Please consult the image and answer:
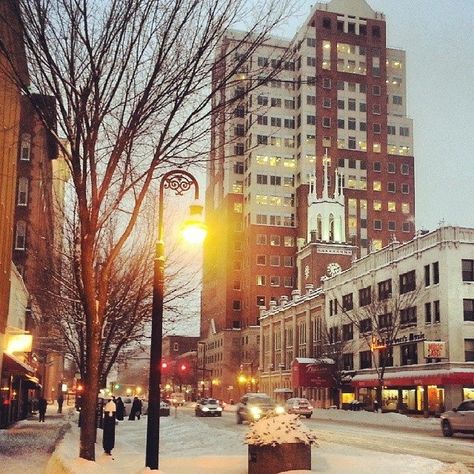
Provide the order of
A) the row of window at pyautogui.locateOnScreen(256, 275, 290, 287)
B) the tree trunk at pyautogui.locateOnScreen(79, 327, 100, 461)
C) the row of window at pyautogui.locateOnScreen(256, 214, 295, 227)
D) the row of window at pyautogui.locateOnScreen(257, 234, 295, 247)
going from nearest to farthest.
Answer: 1. the tree trunk at pyautogui.locateOnScreen(79, 327, 100, 461)
2. the row of window at pyautogui.locateOnScreen(256, 275, 290, 287)
3. the row of window at pyautogui.locateOnScreen(257, 234, 295, 247)
4. the row of window at pyautogui.locateOnScreen(256, 214, 295, 227)

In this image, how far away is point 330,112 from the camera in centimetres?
13375

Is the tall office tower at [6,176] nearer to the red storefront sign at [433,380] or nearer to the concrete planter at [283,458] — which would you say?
the concrete planter at [283,458]

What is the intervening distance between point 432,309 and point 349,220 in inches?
3006

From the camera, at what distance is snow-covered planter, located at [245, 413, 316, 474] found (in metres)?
14.8

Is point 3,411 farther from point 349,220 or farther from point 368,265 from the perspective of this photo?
point 349,220

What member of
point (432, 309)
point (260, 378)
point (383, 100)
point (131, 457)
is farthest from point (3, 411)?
point (383, 100)

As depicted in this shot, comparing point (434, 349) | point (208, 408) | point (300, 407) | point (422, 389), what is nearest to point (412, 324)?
point (422, 389)

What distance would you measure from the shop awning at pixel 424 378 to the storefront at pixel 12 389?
2976 centimetres

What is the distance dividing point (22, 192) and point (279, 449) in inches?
2192

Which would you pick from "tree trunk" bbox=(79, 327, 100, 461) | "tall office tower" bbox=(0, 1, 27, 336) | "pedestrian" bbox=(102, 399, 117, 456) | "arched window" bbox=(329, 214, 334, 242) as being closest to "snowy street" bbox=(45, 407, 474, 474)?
"pedestrian" bbox=(102, 399, 117, 456)

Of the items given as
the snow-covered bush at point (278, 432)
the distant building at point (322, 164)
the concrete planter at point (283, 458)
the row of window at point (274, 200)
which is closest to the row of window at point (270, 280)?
the distant building at point (322, 164)

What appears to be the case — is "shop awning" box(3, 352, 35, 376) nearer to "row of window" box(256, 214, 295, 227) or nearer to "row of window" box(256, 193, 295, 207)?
"row of window" box(256, 214, 295, 227)

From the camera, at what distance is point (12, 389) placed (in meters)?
41.3

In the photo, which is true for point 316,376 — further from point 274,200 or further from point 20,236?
point 274,200
